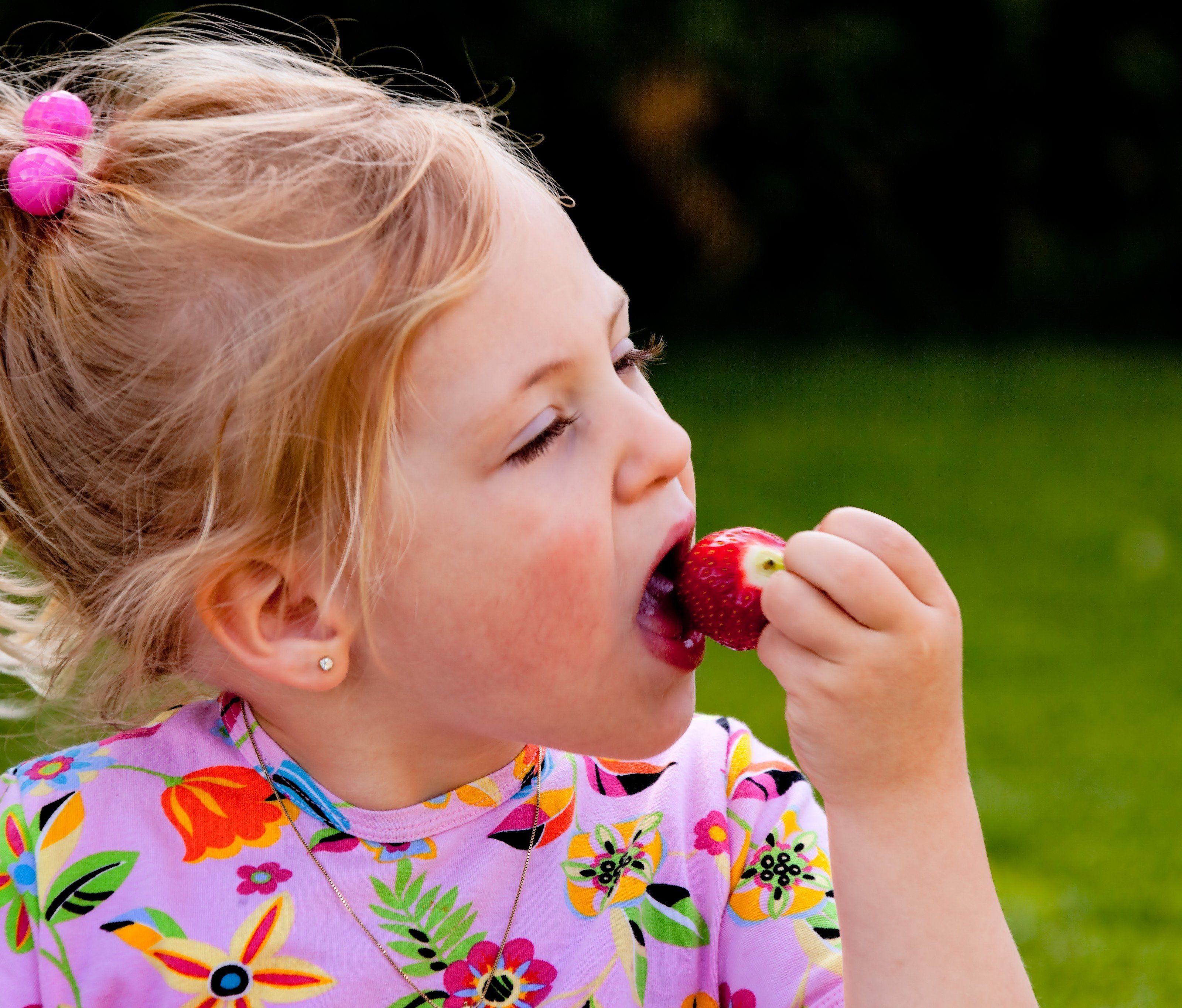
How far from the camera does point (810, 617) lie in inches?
45.9

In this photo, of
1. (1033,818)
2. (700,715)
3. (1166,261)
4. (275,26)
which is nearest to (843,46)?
(1166,261)

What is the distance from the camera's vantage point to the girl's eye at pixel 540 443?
1.20 metres

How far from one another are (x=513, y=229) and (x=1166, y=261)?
8149 mm

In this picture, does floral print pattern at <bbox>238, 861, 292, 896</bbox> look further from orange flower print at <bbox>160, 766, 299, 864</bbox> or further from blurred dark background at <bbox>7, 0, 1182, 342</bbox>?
blurred dark background at <bbox>7, 0, 1182, 342</bbox>

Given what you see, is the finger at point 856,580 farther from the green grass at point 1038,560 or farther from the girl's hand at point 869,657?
the green grass at point 1038,560

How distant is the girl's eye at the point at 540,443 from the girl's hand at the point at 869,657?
0.75 ft

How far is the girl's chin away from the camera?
1.27 meters

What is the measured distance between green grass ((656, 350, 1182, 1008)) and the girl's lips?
1259 millimetres

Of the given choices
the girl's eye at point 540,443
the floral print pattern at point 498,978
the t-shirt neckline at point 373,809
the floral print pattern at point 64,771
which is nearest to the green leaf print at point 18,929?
the floral print pattern at point 64,771

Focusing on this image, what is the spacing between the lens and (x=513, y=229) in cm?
126

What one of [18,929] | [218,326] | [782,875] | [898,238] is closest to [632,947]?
[782,875]

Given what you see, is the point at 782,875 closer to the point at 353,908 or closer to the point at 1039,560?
the point at 353,908

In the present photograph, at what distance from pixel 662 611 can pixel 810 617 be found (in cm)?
17

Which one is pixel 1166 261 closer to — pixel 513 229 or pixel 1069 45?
pixel 1069 45
